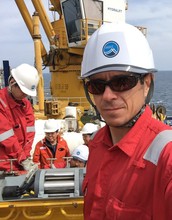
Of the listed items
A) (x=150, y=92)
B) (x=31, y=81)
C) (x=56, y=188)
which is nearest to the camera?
(x=150, y=92)

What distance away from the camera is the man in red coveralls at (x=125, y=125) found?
44.8 inches

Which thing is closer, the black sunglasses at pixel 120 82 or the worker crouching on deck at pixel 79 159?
the black sunglasses at pixel 120 82

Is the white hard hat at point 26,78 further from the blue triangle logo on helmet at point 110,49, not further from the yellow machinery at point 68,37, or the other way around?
the yellow machinery at point 68,37

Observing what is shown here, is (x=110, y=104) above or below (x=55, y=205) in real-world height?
above

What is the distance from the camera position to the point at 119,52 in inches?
49.9

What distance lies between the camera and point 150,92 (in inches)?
53.8

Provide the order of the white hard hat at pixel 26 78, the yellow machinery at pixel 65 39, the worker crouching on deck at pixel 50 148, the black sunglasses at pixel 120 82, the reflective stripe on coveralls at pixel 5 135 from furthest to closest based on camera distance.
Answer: the yellow machinery at pixel 65 39, the worker crouching on deck at pixel 50 148, the white hard hat at pixel 26 78, the reflective stripe on coveralls at pixel 5 135, the black sunglasses at pixel 120 82

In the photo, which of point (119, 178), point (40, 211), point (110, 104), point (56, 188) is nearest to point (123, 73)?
point (110, 104)

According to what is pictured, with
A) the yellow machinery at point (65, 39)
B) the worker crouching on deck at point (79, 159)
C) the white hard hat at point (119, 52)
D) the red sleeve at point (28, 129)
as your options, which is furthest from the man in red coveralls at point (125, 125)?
the yellow machinery at point (65, 39)

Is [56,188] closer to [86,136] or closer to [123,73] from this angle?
[123,73]

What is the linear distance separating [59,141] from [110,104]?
11.1 feet

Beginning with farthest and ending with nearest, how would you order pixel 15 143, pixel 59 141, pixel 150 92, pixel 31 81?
pixel 59 141 < pixel 31 81 < pixel 15 143 < pixel 150 92

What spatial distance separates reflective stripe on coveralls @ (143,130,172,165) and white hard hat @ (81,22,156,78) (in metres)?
0.28

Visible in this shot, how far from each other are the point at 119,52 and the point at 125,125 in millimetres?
305
